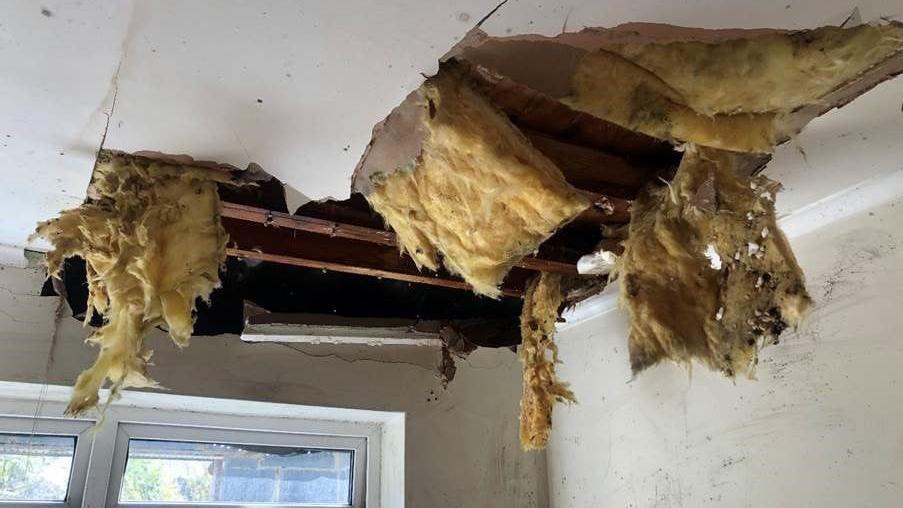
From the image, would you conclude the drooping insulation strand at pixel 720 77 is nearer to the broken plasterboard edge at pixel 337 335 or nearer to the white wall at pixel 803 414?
the white wall at pixel 803 414

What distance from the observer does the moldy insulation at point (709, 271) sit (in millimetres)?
1148

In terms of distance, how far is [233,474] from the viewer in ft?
6.12

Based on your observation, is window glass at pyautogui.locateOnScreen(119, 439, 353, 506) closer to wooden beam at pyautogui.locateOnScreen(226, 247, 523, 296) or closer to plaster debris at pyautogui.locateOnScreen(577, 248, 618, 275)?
wooden beam at pyautogui.locateOnScreen(226, 247, 523, 296)

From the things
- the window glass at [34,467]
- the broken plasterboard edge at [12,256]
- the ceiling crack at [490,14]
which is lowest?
the window glass at [34,467]

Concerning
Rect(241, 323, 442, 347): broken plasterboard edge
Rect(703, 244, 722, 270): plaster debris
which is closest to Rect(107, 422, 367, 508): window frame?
Rect(241, 323, 442, 347): broken plasterboard edge

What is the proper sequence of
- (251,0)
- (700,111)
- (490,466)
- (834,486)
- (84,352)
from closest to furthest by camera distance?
1. (251,0)
2. (700,111)
3. (834,486)
4. (84,352)
5. (490,466)

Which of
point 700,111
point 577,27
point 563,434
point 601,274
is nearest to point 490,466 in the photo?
point 563,434

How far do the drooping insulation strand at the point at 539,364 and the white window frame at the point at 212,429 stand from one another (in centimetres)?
51

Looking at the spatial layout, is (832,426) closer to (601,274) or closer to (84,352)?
(601,274)

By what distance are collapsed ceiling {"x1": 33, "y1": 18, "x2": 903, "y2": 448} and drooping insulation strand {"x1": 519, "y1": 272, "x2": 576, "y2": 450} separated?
0.62 ft

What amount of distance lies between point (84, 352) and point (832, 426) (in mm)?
1850

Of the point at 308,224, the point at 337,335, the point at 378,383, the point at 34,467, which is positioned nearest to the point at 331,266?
the point at 308,224

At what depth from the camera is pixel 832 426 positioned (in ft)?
4.58

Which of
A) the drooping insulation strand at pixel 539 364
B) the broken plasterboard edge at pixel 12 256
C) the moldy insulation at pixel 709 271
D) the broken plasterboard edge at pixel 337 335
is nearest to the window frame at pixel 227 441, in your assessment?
the broken plasterboard edge at pixel 337 335
